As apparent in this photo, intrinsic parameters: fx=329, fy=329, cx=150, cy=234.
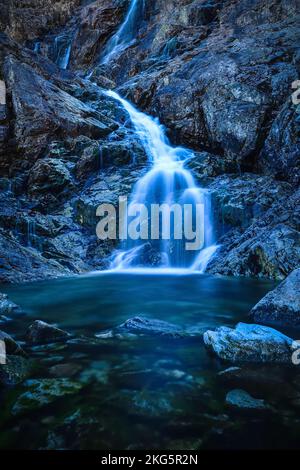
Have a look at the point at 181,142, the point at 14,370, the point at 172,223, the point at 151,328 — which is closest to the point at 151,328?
the point at 151,328

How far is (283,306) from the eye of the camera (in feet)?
15.5

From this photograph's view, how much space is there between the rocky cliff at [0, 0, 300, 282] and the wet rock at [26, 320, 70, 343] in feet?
18.6

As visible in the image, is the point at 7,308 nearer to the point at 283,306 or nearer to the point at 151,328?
the point at 151,328

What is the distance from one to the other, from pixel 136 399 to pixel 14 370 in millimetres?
1183

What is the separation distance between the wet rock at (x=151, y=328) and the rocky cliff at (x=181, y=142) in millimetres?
5487

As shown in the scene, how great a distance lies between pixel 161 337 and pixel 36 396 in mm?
1856

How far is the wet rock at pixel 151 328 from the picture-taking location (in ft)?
14.2

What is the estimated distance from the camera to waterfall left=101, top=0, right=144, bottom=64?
29.7 metres

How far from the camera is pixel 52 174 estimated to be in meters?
15.1

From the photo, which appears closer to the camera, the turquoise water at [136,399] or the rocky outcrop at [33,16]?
the turquoise water at [136,399]

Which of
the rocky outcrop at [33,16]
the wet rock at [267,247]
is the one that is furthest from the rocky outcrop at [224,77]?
the rocky outcrop at [33,16]

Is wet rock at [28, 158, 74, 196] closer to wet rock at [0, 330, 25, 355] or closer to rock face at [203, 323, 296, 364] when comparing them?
wet rock at [0, 330, 25, 355]

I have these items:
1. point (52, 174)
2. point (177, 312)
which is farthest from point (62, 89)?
point (177, 312)

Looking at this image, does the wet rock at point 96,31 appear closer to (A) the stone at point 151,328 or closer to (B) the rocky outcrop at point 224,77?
(B) the rocky outcrop at point 224,77
